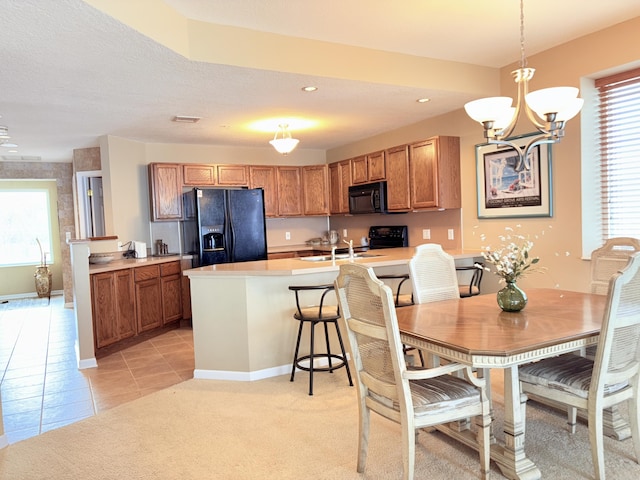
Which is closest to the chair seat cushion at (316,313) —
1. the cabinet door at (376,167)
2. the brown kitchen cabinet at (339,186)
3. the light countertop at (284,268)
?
the light countertop at (284,268)

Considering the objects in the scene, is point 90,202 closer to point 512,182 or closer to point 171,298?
point 171,298

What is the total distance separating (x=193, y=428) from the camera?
279cm

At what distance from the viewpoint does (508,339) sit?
196cm

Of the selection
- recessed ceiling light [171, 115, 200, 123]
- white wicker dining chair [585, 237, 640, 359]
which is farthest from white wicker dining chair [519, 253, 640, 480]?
Result: recessed ceiling light [171, 115, 200, 123]

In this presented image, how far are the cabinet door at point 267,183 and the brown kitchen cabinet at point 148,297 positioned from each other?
1830 mm

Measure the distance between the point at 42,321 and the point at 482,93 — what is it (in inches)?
252

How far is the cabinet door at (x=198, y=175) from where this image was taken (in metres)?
5.93

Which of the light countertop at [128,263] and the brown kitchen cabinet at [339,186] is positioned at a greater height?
the brown kitchen cabinet at [339,186]

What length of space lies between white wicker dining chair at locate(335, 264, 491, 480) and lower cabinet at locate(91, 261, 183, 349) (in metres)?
3.21

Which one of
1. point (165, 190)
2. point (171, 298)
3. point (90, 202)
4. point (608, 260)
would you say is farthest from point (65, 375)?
point (608, 260)

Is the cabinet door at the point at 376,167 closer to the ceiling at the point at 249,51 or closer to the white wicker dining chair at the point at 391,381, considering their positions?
the ceiling at the point at 249,51

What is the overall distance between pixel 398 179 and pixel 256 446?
3.52 m

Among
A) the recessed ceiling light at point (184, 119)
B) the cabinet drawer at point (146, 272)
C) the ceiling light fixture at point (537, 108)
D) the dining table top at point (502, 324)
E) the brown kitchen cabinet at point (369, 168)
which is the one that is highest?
the recessed ceiling light at point (184, 119)

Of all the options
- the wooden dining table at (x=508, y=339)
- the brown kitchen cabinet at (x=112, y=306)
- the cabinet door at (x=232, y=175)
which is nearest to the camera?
the wooden dining table at (x=508, y=339)
